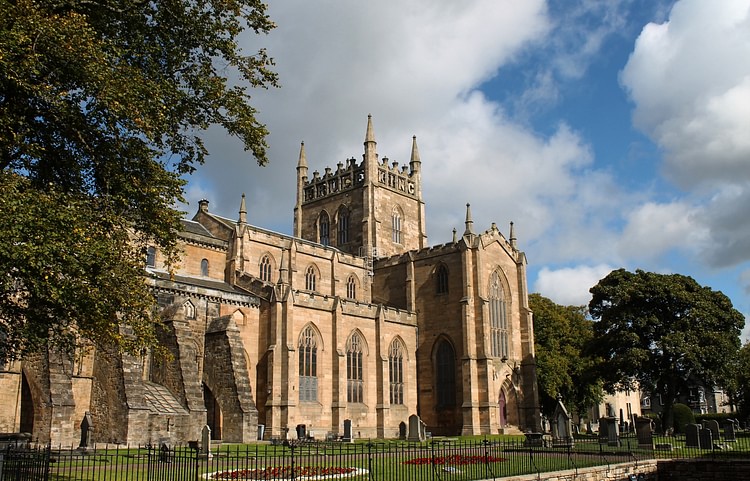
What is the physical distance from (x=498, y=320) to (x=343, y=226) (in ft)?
53.2

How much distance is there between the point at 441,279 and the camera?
5066 cm

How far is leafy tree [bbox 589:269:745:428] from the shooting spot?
138ft

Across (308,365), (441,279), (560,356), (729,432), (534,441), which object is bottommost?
(729,432)


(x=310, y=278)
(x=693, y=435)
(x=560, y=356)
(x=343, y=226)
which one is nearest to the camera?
(x=693, y=435)

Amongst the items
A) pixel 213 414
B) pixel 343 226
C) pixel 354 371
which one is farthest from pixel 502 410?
pixel 213 414

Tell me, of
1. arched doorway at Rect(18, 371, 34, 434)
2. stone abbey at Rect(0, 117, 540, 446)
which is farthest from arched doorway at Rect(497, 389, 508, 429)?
arched doorway at Rect(18, 371, 34, 434)

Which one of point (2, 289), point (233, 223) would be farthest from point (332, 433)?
point (2, 289)

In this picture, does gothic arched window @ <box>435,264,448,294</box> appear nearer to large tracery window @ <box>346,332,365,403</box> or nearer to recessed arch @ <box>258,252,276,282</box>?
large tracery window @ <box>346,332,365,403</box>

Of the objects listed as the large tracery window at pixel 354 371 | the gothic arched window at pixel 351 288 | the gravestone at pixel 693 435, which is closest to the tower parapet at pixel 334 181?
the gothic arched window at pixel 351 288

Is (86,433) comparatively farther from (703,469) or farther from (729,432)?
(729,432)

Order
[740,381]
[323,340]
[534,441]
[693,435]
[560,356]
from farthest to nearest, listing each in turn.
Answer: [560,356] < [740,381] < [323,340] < [534,441] < [693,435]

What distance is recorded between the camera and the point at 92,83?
49.1 feet

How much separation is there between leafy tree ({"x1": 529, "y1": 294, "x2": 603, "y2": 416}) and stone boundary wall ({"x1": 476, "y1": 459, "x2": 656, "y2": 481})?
27.0 m

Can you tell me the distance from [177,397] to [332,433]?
38.6 feet
